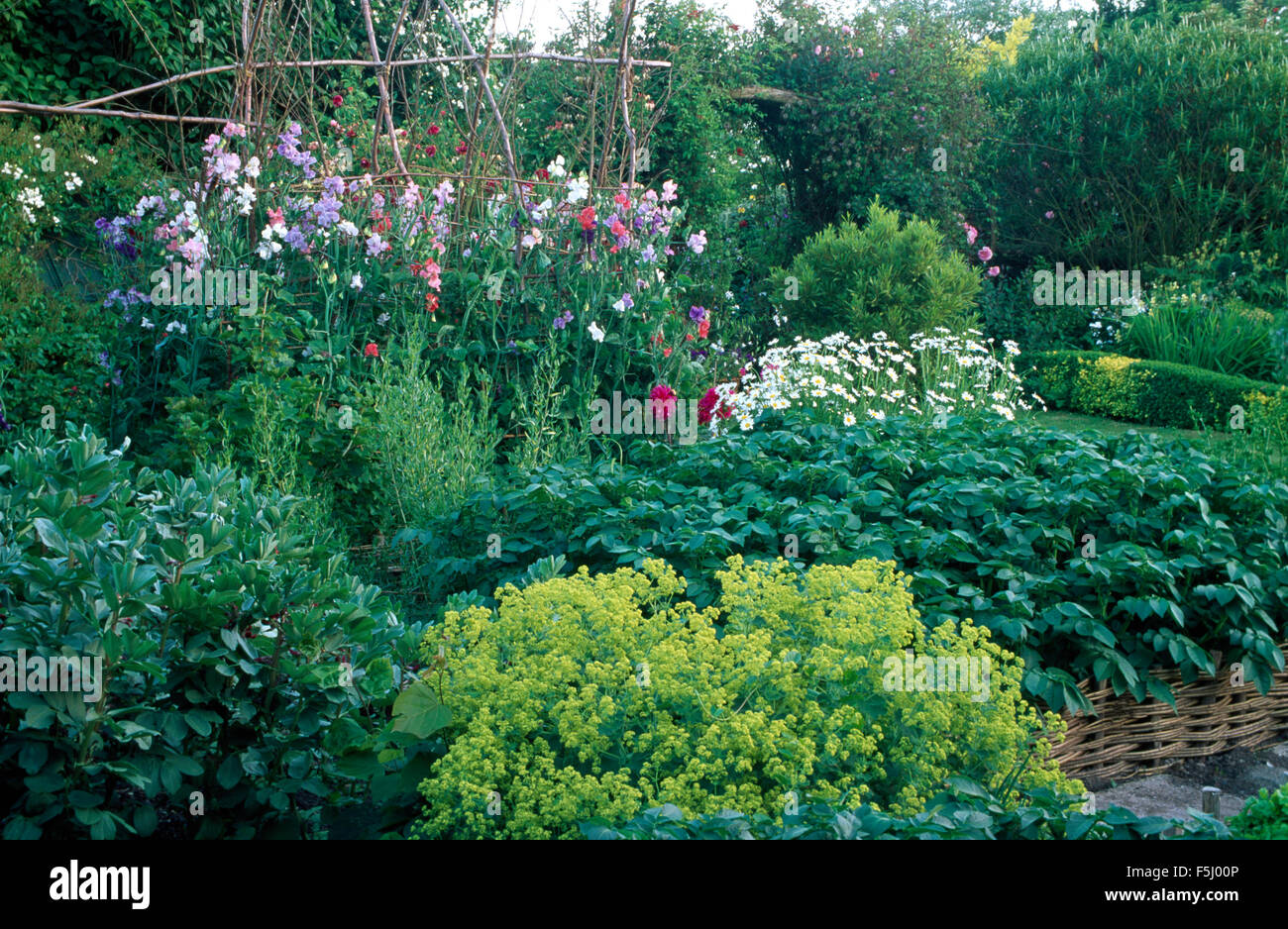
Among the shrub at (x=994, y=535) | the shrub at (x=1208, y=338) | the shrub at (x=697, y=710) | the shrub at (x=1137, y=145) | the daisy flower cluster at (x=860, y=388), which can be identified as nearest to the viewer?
the shrub at (x=697, y=710)

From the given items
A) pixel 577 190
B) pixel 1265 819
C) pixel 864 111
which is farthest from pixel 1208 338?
pixel 1265 819

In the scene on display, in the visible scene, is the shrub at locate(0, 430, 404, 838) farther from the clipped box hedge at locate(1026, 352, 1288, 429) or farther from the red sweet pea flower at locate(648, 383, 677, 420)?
the clipped box hedge at locate(1026, 352, 1288, 429)

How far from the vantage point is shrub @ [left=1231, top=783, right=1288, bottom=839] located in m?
2.00

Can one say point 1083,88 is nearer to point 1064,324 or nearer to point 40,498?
point 1064,324

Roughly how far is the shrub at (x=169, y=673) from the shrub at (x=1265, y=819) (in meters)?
1.81

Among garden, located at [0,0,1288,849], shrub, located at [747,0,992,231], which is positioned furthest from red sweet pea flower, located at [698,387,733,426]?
shrub, located at [747,0,992,231]

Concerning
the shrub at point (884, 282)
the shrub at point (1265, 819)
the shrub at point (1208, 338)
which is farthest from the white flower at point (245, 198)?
the shrub at point (1208, 338)

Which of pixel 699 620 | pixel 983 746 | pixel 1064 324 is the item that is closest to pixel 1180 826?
pixel 983 746

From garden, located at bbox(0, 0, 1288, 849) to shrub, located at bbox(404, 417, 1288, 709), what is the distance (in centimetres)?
2

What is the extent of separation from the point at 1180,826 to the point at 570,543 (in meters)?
2.17

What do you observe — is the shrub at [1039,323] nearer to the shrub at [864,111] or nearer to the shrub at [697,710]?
the shrub at [864,111]

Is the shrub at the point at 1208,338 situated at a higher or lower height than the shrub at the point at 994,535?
higher

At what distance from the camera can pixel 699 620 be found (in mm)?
2430

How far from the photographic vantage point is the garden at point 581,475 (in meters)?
2.24
